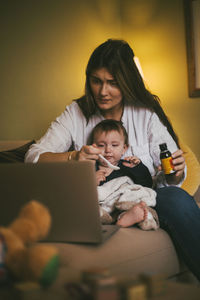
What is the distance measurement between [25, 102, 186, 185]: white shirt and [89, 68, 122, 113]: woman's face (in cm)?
10

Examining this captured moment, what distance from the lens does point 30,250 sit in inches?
28.5

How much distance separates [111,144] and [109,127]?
0.30 ft

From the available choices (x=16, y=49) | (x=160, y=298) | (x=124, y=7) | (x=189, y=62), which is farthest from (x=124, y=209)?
(x=124, y=7)

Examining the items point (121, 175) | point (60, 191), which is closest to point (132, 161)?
point (121, 175)

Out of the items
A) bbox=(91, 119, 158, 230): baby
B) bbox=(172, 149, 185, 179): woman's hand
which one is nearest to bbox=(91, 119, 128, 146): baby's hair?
bbox=(91, 119, 158, 230): baby

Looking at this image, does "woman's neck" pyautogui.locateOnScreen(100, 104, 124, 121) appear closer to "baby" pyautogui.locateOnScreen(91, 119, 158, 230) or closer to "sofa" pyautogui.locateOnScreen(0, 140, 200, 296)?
"baby" pyautogui.locateOnScreen(91, 119, 158, 230)

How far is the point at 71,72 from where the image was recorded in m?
3.01

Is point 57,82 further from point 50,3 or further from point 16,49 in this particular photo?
point 50,3

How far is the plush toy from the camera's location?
0.70 meters

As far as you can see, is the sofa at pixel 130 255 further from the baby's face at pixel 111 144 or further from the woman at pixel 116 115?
the baby's face at pixel 111 144

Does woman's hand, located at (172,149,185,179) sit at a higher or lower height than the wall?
lower

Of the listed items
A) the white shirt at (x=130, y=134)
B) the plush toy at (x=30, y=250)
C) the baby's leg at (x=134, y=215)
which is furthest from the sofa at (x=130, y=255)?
the white shirt at (x=130, y=134)

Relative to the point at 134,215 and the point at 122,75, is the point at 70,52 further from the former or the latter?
the point at 134,215

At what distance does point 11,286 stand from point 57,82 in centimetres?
229
